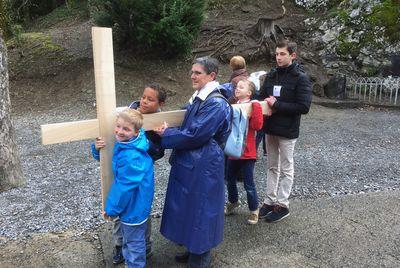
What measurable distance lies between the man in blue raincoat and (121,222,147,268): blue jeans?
267 mm

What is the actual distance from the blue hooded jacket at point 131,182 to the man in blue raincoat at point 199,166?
240 millimetres

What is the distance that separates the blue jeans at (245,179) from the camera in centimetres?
414

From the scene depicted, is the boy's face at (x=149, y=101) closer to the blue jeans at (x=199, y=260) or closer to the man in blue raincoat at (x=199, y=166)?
the man in blue raincoat at (x=199, y=166)

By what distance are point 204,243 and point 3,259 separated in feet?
5.92

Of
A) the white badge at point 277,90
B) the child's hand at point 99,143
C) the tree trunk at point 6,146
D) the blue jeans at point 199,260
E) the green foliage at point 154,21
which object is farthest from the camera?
the green foliage at point 154,21

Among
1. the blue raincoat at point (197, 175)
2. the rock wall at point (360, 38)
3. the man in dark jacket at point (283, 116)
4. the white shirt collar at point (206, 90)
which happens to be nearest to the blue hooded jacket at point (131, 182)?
the blue raincoat at point (197, 175)

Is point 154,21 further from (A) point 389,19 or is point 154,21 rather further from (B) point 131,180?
(B) point 131,180

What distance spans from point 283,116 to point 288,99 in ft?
0.57

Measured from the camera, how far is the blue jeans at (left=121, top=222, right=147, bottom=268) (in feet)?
10.5

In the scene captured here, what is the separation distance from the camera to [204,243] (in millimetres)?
3260

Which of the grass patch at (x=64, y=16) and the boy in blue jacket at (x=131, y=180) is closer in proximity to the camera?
the boy in blue jacket at (x=131, y=180)

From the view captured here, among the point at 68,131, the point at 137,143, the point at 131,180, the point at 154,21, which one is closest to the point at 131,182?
the point at 131,180

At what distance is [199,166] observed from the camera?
3.18 metres

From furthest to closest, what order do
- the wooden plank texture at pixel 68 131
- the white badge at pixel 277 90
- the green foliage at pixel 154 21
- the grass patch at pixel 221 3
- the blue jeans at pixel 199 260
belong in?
the grass patch at pixel 221 3 < the green foliage at pixel 154 21 < the white badge at pixel 277 90 < the blue jeans at pixel 199 260 < the wooden plank texture at pixel 68 131
